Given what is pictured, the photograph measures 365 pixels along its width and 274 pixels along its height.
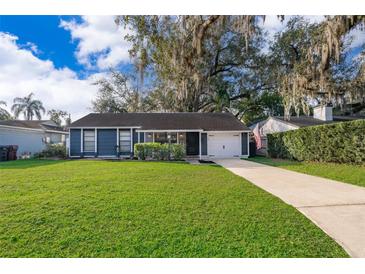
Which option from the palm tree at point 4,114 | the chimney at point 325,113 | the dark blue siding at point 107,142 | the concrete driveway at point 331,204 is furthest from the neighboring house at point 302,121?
the palm tree at point 4,114

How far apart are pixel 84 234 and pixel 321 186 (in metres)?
5.96

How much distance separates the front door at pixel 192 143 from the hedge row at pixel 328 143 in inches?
234

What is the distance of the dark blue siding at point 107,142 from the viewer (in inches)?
658

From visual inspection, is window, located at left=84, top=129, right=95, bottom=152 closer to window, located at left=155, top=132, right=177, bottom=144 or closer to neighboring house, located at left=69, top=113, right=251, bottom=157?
neighboring house, located at left=69, top=113, right=251, bottom=157

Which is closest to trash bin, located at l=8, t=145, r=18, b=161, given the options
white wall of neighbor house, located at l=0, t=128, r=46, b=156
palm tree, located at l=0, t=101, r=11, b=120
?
white wall of neighbor house, located at l=0, t=128, r=46, b=156

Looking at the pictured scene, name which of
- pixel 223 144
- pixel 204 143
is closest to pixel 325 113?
pixel 223 144

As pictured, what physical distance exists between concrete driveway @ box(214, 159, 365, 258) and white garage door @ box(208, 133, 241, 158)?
9.66 m

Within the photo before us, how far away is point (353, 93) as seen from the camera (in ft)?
33.2

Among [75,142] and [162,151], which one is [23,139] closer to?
[75,142]

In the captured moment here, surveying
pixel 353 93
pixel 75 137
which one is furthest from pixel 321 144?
pixel 75 137

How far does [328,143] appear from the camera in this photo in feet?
34.3

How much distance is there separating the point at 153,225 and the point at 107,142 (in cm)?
1442

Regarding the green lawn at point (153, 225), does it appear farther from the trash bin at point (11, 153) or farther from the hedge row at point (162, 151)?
the trash bin at point (11, 153)

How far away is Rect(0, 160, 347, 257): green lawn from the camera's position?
8.93 ft
